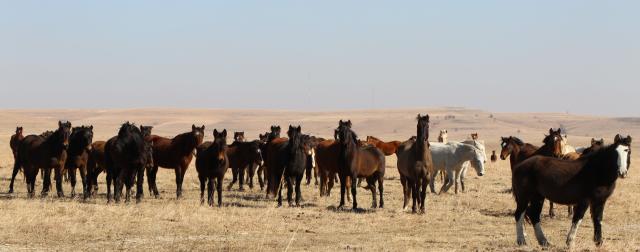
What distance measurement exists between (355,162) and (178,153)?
15.9 ft

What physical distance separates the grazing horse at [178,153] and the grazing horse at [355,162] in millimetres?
3816

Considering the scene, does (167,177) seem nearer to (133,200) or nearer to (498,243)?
(133,200)

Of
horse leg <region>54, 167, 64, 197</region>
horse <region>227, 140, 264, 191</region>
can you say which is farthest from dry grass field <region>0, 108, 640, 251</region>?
horse <region>227, 140, 264, 191</region>

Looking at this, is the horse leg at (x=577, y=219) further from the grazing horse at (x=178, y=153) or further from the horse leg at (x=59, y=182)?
the horse leg at (x=59, y=182)

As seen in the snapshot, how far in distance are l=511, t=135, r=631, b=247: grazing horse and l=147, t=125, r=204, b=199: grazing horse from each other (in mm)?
10308

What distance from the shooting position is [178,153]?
22562 mm

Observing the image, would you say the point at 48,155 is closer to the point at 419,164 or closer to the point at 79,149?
the point at 79,149

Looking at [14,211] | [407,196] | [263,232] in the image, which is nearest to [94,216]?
[14,211]

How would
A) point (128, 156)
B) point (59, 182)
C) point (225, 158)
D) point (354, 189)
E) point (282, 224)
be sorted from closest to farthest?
point (282, 224) → point (354, 189) → point (225, 158) → point (128, 156) → point (59, 182)

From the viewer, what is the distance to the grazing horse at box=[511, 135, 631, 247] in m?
13.5

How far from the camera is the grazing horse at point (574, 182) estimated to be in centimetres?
1347

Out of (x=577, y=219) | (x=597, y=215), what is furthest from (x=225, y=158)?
(x=597, y=215)

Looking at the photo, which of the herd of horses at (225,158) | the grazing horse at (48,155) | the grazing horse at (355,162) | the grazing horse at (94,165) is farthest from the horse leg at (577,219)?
the grazing horse at (48,155)

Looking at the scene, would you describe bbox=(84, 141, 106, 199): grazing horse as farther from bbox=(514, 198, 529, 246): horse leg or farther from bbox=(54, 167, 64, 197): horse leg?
bbox=(514, 198, 529, 246): horse leg
